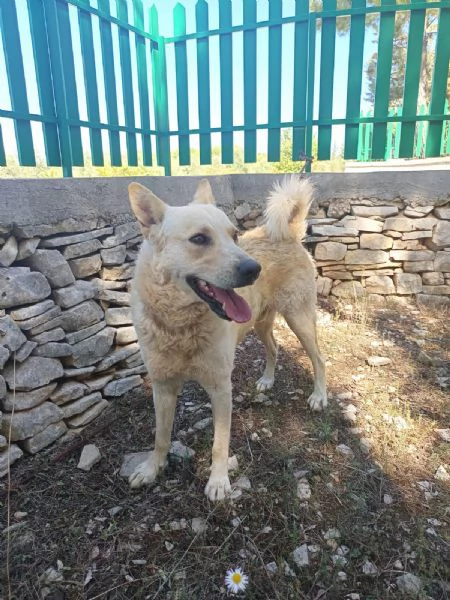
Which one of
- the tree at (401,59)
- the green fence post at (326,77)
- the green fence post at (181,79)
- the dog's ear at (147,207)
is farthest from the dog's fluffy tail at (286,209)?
the tree at (401,59)

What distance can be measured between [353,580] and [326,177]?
433 cm

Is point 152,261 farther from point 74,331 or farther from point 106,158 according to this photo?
point 106,158

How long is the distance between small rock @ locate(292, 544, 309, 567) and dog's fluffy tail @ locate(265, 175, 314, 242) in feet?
6.72

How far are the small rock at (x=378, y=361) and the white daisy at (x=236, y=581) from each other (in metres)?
2.41

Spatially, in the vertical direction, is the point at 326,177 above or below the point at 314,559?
above

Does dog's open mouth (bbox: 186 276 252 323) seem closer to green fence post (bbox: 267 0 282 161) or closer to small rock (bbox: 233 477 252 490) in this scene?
small rock (bbox: 233 477 252 490)

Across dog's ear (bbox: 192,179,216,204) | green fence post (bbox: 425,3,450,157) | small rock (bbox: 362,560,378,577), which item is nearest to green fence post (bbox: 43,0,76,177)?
dog's ear (bbox: 192,179,216,204)

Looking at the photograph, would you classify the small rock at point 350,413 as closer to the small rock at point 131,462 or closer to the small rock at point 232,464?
the small rock at point 232,464

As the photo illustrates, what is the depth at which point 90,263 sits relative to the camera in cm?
309

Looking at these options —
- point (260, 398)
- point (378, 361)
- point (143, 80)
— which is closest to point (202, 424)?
point (260, 398)

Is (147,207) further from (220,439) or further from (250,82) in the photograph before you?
(250,82)

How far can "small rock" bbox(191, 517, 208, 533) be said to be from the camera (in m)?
2.00

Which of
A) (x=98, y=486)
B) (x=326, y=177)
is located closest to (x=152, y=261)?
(x=98, y=486)

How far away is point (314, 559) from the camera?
1.82 metres
